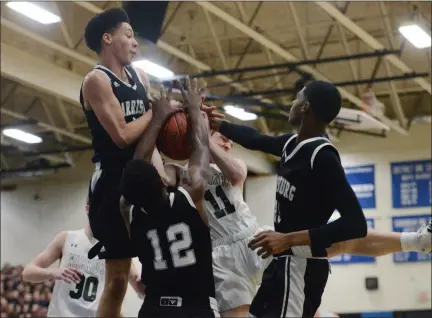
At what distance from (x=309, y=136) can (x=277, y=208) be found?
0.43 metres

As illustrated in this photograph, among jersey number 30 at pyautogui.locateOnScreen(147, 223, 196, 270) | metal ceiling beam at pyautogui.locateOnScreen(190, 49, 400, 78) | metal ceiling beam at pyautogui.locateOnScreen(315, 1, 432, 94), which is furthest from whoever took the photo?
metal ceiling beam at pyautogui.locateOnScreen(190, 49, 400, 78)

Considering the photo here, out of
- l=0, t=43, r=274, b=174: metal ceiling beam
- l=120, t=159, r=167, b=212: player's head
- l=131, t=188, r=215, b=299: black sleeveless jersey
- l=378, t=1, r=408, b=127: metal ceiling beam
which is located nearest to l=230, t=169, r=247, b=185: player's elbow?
l=131, t=188, r=215, b=299: black sleeveless jersey

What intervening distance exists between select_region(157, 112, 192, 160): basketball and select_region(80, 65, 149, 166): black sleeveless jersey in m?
0.18

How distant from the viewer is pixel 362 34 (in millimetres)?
13664

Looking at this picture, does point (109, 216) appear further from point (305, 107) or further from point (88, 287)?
point (88, 287)

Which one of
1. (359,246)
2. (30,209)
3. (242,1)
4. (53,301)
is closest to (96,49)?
(359,246)

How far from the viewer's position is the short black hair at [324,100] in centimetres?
424

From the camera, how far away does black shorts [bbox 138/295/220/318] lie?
12.9 feet

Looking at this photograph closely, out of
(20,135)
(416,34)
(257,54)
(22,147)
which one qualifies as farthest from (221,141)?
(22,147)

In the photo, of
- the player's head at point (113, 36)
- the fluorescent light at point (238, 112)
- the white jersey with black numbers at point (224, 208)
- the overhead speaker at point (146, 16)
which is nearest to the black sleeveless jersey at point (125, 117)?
the player's head at point (113, 36)

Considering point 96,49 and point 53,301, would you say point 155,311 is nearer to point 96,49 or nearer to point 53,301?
point 96,49

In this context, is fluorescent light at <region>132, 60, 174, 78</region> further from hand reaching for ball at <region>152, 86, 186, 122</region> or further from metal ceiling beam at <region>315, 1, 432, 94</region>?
hand reaching for ball at <region>152, 86, 186, 122</region>

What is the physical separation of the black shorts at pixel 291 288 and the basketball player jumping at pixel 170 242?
0.28 meters

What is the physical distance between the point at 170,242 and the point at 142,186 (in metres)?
0.33
